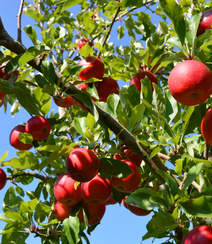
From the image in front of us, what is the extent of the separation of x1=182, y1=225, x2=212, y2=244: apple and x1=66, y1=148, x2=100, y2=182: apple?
57 centimetres

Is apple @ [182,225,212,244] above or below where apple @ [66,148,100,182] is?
below

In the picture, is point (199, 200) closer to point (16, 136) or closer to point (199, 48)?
point (199, 48)

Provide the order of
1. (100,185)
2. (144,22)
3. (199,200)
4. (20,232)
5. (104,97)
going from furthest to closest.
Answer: (144,22) → (20,232) → (104,97) → (100,185) → (199,200)

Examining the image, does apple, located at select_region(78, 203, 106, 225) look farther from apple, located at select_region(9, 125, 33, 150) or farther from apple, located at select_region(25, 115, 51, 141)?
apple, located at select_region(9, 125, 33, 150)

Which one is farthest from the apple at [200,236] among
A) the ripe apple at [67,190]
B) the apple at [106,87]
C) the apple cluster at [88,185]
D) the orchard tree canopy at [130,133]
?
the apple at [106,87]

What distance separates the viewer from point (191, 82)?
3.69 ft

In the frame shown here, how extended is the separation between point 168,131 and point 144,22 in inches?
71.9

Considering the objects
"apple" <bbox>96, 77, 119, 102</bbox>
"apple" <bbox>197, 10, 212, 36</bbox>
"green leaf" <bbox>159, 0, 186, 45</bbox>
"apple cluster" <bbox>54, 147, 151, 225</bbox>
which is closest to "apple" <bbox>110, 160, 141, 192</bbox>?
"apple cluster" <bbox>54, 147, 151, 225</bbox>

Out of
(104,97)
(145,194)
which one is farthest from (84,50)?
(145,194)

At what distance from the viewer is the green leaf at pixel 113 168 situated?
4.38ft

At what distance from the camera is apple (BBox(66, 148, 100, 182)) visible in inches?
52.9

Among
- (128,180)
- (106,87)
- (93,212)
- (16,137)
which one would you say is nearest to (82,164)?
(128,180)

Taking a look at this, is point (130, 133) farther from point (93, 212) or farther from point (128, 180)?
point (93, 212)

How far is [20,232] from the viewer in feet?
6.87
